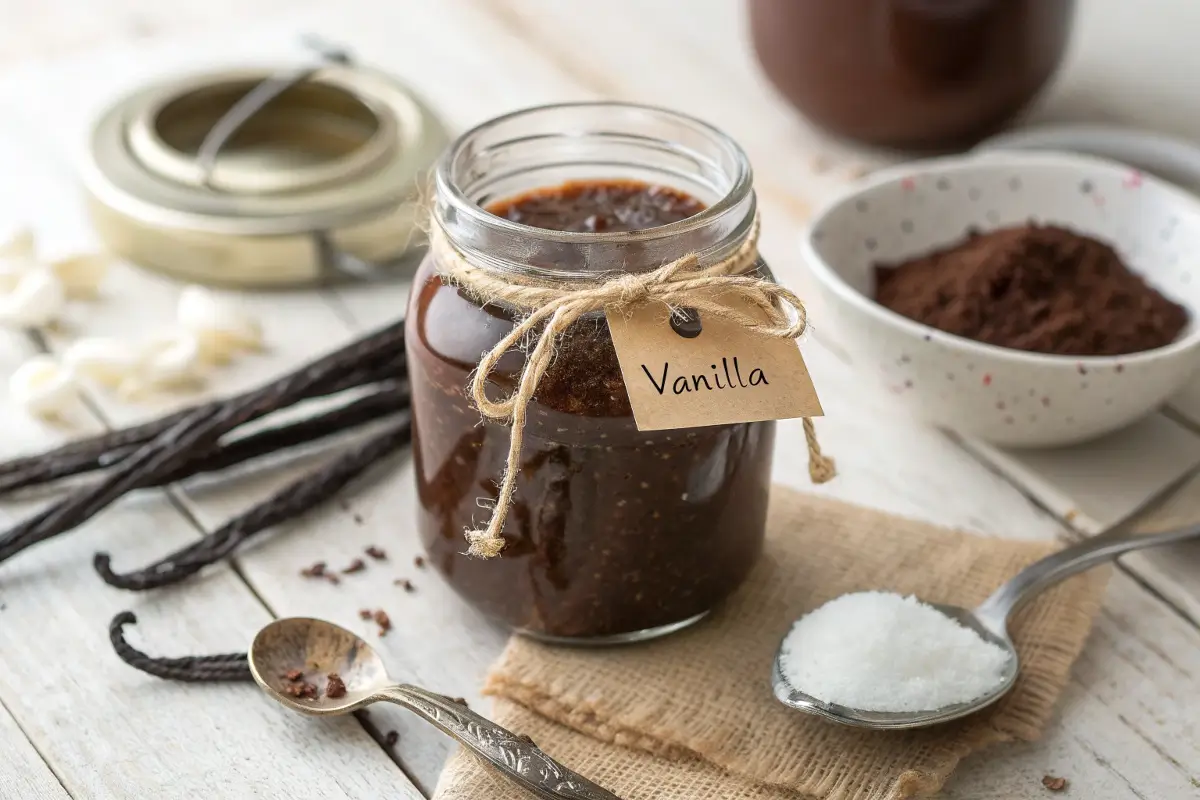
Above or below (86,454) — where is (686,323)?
above

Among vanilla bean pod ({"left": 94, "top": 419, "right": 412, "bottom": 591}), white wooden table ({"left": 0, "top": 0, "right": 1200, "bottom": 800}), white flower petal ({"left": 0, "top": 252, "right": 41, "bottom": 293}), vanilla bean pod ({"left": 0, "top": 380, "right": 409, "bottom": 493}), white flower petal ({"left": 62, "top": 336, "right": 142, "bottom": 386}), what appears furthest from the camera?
white flower petal ({"left": 0, "top": 252, "right": 41, "bottom": 293})

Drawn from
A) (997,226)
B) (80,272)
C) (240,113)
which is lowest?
(80,272)

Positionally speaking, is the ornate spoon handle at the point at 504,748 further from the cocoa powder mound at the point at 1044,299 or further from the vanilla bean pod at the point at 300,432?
the cocoa powder mound at the point at 1044,299

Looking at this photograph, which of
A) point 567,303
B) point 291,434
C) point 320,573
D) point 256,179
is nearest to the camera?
point 567,303

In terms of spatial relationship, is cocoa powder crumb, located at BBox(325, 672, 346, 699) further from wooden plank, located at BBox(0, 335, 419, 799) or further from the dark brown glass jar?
the dark brown glass jar

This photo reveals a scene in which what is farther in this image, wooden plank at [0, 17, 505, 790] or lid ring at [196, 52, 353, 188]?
lid ring at [196, 52, 353, 188]

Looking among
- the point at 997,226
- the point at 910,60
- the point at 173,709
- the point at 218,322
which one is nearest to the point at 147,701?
the point at 173,709

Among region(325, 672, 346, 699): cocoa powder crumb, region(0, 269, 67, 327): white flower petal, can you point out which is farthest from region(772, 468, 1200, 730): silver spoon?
region(0, 269, 67, 327): white flower petal

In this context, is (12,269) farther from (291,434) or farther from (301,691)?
(301,691)
